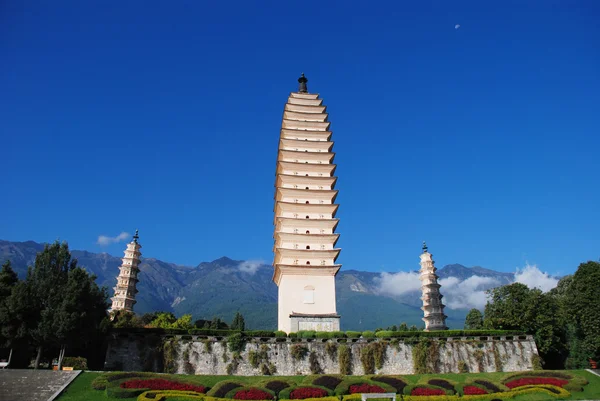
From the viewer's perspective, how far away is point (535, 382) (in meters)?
23.6

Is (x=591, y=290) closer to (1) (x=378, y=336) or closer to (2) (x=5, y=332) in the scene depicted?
(1) (x=378, y=336)

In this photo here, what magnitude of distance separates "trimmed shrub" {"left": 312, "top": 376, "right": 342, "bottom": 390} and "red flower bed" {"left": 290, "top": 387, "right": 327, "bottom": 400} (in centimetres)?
106

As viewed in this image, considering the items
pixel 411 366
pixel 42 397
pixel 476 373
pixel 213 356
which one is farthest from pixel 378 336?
pixel 42 397

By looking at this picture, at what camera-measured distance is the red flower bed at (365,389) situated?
22.1 m

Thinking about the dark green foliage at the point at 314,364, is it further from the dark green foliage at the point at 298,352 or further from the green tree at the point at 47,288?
the green tree at the point at 47,288

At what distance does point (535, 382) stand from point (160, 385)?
65.5ft

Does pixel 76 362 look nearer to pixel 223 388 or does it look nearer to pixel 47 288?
pixel 47 288

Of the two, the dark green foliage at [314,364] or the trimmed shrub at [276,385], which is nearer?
the trimmed shrub at [276,385]

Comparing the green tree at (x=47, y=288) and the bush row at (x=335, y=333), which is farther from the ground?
the green tree at (x=47, y=288)

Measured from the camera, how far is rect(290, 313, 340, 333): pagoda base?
1331 inches

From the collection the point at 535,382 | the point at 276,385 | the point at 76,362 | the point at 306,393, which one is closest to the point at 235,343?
the point at 276,385

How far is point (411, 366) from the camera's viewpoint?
2809cm

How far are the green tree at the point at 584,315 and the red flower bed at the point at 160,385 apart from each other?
25532 mm

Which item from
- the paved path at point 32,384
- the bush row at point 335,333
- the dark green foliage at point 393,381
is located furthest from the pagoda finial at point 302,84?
the paved path at point 32,384
